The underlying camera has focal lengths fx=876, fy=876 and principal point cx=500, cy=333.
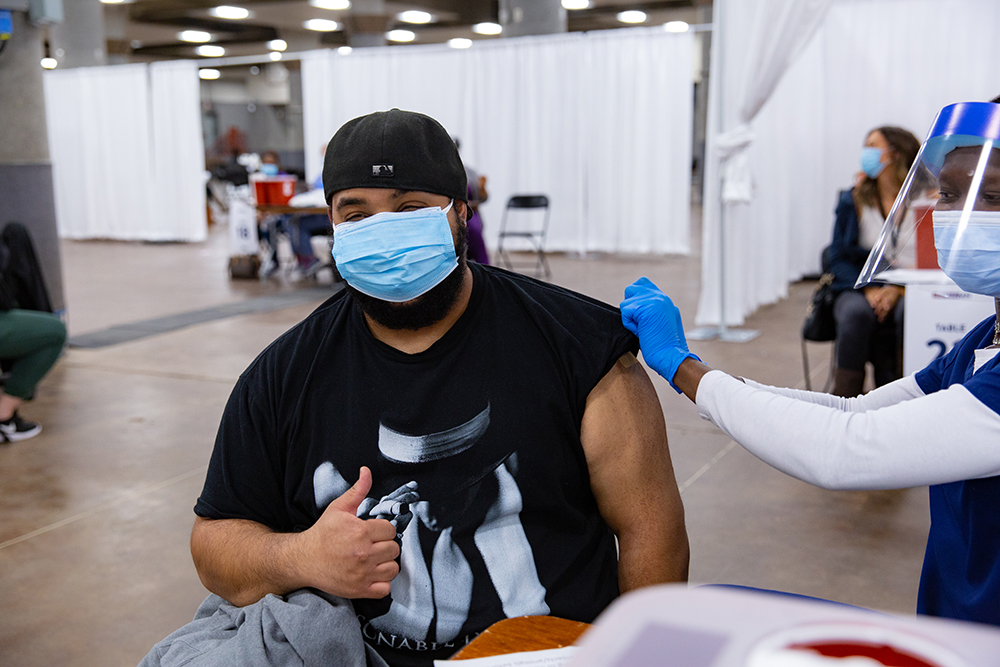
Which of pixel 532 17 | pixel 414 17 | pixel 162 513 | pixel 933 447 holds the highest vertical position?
pixel 414 17

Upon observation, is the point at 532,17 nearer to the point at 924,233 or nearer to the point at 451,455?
the point at 924,233

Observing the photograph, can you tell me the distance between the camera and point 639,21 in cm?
1664

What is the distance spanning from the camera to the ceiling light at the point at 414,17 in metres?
14.3

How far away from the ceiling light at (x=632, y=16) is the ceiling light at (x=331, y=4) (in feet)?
16.2

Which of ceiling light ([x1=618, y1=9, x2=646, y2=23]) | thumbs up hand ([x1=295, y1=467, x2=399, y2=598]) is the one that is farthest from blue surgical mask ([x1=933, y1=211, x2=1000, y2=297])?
ceiling light ([x1=618, y1=9, x2=646, y2=23])

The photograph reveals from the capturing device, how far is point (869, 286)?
3596 mm

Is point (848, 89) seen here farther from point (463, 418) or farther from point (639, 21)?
point (639, 21)

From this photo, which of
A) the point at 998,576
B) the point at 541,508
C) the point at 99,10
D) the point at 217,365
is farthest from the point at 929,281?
the point at 99,10

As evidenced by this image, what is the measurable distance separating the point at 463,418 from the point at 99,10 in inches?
571

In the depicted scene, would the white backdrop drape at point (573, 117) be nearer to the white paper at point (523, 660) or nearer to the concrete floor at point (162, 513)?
the concrete floor at point (162, 513)

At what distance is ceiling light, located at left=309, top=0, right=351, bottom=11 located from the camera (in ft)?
43.8

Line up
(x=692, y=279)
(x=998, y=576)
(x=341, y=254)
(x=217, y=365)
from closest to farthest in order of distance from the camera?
(x=998, y=576) < (x=341, y=254) < (x=217, y=365) < (x=692, y=279)

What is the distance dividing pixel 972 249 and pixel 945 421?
0.82 feet

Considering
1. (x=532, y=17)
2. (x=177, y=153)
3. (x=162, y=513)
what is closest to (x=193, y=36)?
(x=177, y=153)
